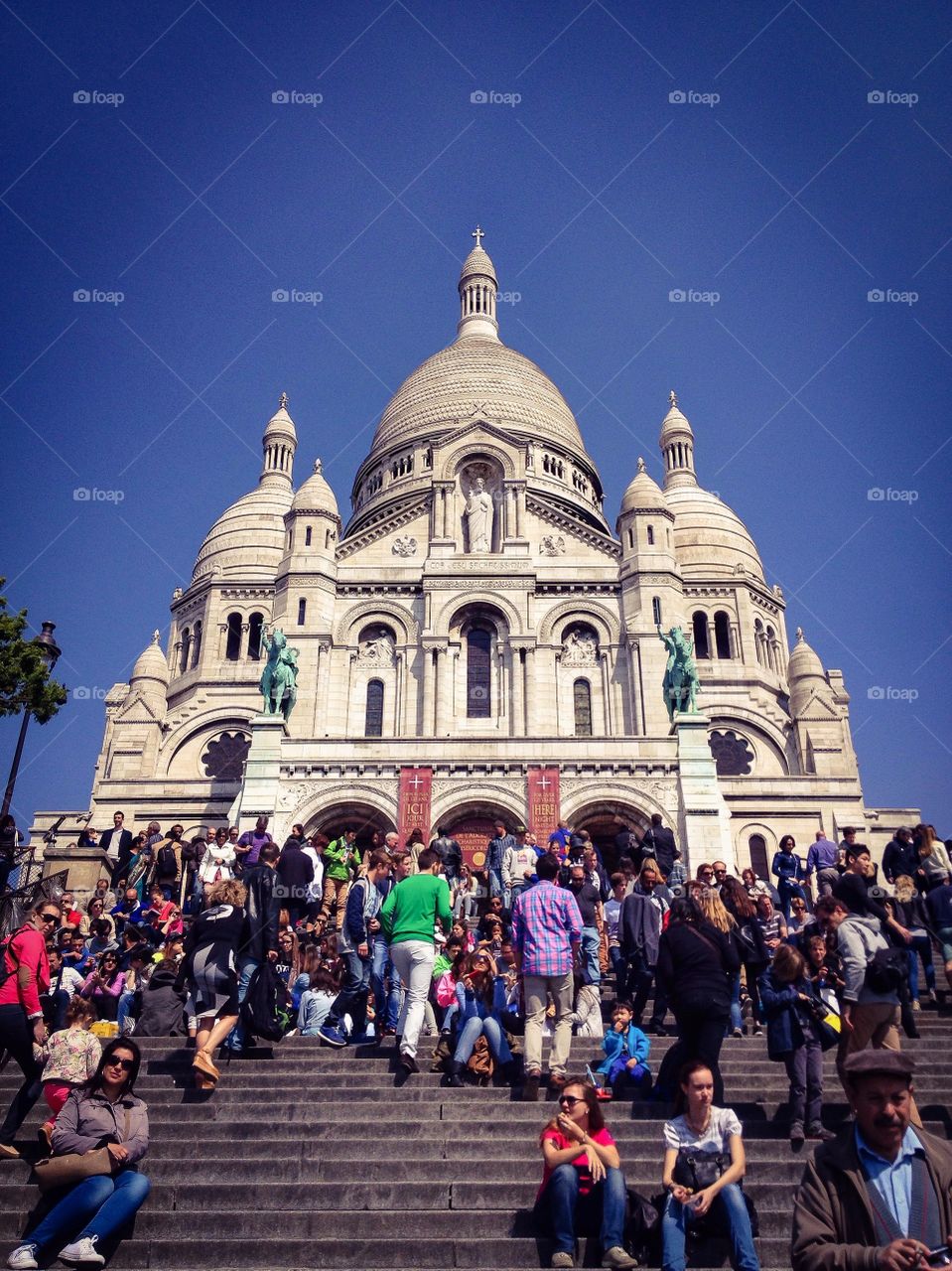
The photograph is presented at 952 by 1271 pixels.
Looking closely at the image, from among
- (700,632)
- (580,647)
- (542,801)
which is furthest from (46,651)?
(700,632)

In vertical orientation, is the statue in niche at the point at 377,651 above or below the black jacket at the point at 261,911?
above

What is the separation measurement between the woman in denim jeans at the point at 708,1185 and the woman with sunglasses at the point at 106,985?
805 cm

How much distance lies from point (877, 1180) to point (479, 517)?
32.0 meters

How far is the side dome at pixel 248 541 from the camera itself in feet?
145

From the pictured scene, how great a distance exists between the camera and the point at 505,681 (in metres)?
32.0

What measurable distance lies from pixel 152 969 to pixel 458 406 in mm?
38952

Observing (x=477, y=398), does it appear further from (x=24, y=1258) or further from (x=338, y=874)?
(x=24, y=1258)

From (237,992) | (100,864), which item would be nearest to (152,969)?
(237,992)

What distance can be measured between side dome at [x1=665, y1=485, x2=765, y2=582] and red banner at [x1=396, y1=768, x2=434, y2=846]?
19.3m

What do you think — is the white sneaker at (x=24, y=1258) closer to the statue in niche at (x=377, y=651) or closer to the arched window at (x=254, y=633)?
the statue in niche at (x=377, y=651)

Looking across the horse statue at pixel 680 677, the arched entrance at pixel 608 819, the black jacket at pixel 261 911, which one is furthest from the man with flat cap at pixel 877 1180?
the horse statue at pixel 680 677

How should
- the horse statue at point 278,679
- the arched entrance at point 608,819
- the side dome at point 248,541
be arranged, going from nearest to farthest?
the arched entrance at point 608,819 < the horse statue at point 278,679 < the side dome at point 248,541

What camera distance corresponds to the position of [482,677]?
3244 cm

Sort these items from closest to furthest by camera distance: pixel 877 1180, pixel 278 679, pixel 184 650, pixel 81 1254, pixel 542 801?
pixel 877 1180 < pixel 81 1254 < pixel 542 801 < pixel 278 679 < pixel 184 650
